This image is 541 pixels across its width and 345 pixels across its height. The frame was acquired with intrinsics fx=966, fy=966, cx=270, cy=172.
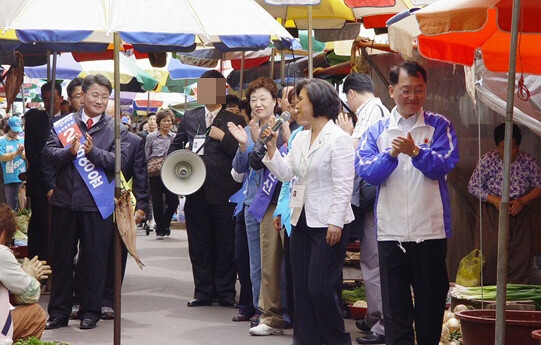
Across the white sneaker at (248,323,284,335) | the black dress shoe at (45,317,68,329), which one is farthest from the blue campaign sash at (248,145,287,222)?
the black dress shoe at (45,317,68,329)

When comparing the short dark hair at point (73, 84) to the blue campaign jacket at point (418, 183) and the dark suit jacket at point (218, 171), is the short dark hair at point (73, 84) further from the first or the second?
the blue campaign jacket at point (418, 183)

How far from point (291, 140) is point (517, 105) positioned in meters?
1.92

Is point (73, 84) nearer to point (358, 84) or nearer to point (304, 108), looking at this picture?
point (358, 84)

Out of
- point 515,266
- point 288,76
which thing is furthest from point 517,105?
point 288,76

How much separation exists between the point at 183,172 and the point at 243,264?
127 centimetres

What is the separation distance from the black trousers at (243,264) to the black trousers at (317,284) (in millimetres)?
2276

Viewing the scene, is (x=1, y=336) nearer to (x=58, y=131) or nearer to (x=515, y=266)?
(x=58, y=131)

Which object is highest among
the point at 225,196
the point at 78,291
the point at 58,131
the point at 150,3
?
the point at 150,3

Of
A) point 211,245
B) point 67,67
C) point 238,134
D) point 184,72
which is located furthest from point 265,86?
point 184,72

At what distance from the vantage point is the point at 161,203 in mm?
18469

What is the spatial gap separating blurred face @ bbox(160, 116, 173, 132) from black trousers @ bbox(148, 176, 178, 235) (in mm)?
1008

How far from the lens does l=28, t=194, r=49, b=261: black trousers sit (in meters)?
11.7

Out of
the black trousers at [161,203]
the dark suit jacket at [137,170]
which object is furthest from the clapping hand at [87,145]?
the black trousers at [161,203]

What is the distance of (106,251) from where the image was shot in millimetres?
9367
